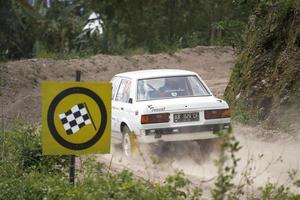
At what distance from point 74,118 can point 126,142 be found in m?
5.07

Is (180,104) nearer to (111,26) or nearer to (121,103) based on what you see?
(121,103)

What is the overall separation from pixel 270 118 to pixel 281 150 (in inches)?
71.4

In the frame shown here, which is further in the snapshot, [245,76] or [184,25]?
[184,25]

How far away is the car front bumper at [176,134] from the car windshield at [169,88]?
0.77 m

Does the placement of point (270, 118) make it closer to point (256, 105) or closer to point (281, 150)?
point (256, 105)

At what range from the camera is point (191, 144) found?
11.7 m

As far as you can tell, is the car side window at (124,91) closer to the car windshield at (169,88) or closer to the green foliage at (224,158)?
the car windshield at (169,88)

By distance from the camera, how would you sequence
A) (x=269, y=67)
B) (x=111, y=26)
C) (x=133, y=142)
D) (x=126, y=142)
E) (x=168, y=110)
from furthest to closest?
1. (x=111, y=26)
2. (x=269, y=67)
3. (x=126, y=142)
4. (x=133, y=142)
5. (x=168, y=110)

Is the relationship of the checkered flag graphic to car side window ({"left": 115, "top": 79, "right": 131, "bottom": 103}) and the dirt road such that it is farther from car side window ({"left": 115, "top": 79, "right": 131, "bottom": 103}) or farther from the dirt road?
car side window ({"left": 115, "top": 79, "right": 131, "bottom": 103})

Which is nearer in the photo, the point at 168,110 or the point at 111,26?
the point at 168,110

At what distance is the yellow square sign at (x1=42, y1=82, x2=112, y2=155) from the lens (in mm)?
6973

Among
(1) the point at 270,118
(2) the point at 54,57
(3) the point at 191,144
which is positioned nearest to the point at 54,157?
(3) the point at 191,144

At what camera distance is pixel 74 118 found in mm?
6945

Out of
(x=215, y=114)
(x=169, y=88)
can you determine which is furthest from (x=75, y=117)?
(x=169, y=88)
